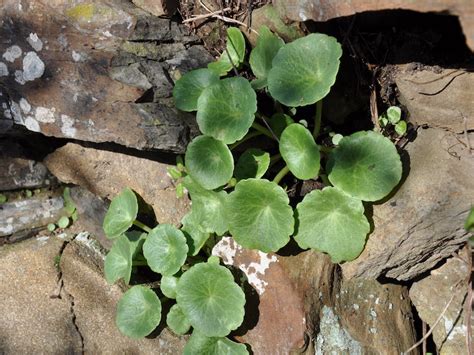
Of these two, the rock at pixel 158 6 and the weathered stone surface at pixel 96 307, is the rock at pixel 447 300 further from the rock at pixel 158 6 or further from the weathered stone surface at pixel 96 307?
the rock at pixel 158 6

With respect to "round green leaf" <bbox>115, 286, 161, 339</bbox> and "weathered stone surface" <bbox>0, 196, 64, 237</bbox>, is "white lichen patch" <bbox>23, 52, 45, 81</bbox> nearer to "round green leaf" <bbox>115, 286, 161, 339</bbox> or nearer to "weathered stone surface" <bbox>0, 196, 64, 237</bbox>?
"weathered stone surface" <bbox>0, 196, 64, 237</bbox>

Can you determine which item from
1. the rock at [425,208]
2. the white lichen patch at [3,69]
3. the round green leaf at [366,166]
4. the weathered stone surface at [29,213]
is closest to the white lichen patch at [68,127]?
the white lichen patch at [3,69]

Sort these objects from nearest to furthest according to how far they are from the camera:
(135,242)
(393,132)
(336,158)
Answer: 1. (336,158)
2. (393,132)
3. (135,242)

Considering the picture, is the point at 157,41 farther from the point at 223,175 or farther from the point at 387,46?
the point at 387,46

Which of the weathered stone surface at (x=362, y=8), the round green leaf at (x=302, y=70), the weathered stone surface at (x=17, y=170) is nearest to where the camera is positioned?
the weathered stone surface at (x=362, y=8)

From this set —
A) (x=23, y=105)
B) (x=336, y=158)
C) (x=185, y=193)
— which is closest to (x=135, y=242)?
(x=185, y=193)

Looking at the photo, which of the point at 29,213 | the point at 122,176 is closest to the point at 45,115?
the point at 122,176
